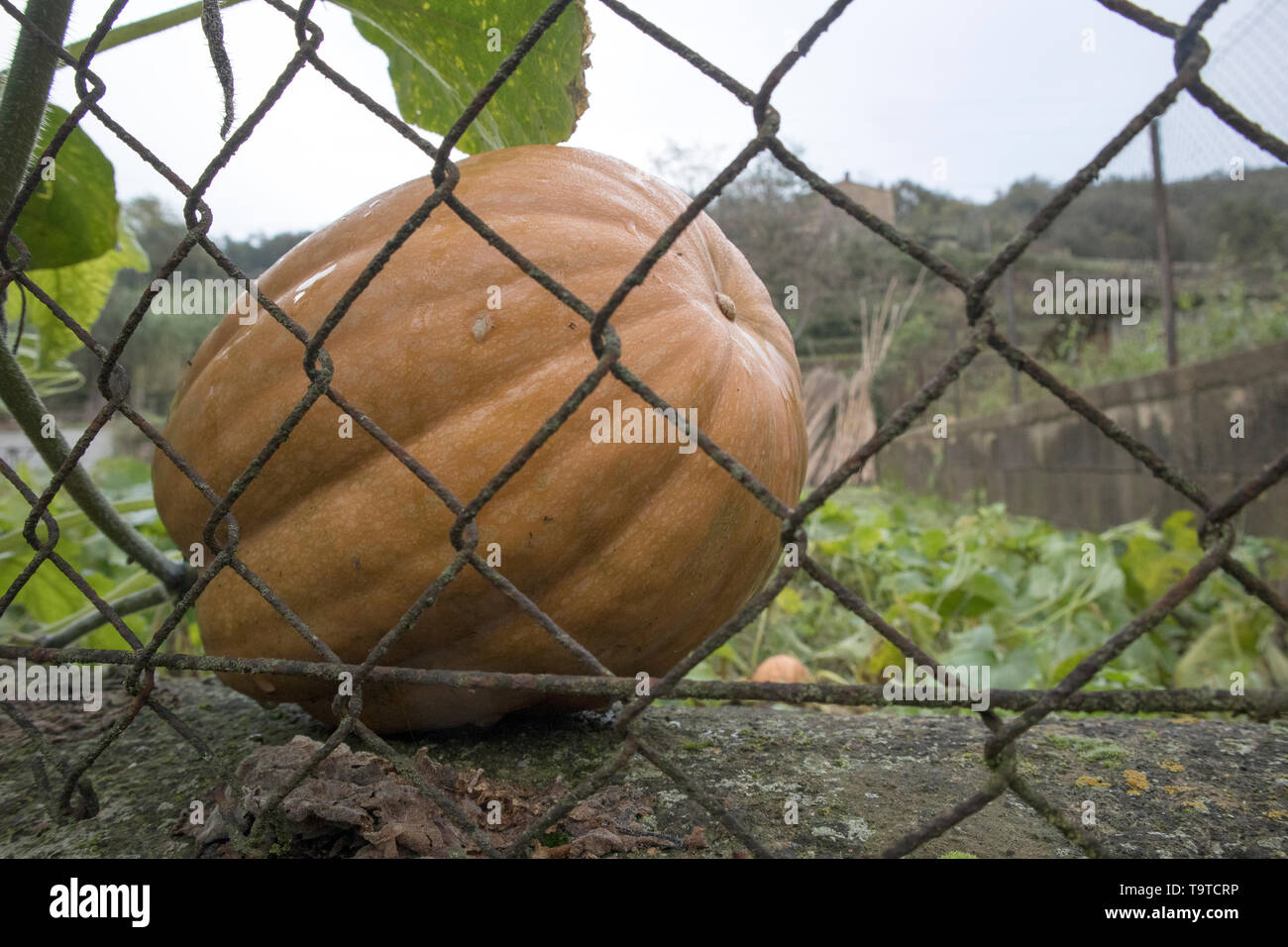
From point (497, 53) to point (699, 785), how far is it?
1005 millimetres

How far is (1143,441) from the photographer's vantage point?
3.30 meters

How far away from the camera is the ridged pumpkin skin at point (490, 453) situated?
997 millimetres

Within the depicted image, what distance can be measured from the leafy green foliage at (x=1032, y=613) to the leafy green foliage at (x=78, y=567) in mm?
1493

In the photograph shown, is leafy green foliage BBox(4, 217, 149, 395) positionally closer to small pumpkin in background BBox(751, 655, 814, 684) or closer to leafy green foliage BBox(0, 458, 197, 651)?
leafy green foliage BBox(0, 458, 197, 651)

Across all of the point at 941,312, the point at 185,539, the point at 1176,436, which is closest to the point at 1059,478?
the point at 1176,436

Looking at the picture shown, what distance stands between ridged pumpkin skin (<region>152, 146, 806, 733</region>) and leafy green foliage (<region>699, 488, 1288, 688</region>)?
120 centimetres

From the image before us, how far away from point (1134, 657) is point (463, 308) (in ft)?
6.61

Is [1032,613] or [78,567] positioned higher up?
[78,567]

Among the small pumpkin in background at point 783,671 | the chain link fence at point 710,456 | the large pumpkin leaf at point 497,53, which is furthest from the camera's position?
the small pumpkin in background at point 783,671

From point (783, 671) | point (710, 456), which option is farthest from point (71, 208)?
point (783, 671)

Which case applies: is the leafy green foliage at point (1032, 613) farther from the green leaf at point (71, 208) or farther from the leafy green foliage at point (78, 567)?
the green leaf at point (71, 208)

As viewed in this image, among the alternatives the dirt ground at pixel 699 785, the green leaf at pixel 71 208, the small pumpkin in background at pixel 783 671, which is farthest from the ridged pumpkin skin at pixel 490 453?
the small pumpkin in background at pixel 783 671

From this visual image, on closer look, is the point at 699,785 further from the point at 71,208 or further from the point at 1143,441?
the point at 1143,441
